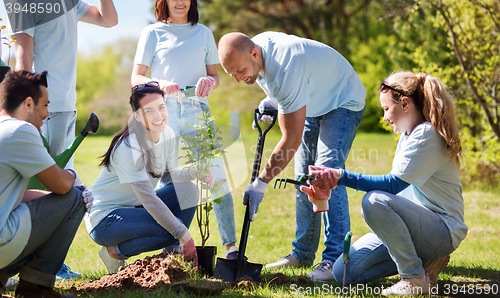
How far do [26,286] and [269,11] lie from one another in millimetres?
16231

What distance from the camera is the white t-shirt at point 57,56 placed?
2871 mm

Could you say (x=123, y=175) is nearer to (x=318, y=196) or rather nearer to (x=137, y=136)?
(x=137, y=136)

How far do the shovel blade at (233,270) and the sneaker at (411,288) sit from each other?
0.78 m

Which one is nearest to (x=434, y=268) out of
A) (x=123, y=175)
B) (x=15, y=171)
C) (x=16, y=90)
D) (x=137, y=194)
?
(x=137, y=194)

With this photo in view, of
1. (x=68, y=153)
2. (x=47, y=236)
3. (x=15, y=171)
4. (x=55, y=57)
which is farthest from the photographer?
(x=55, y=57)

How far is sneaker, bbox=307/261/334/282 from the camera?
2.78 metres

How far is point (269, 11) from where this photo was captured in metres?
17.1

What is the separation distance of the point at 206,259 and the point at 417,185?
1.33 m

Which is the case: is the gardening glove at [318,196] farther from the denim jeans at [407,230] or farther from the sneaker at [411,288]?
the sneaker at [411,288]

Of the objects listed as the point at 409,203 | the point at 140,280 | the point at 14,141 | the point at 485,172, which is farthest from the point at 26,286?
the point at 485,172

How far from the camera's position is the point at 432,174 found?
93.9 inches

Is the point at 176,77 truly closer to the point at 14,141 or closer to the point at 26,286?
the point at 14,141
